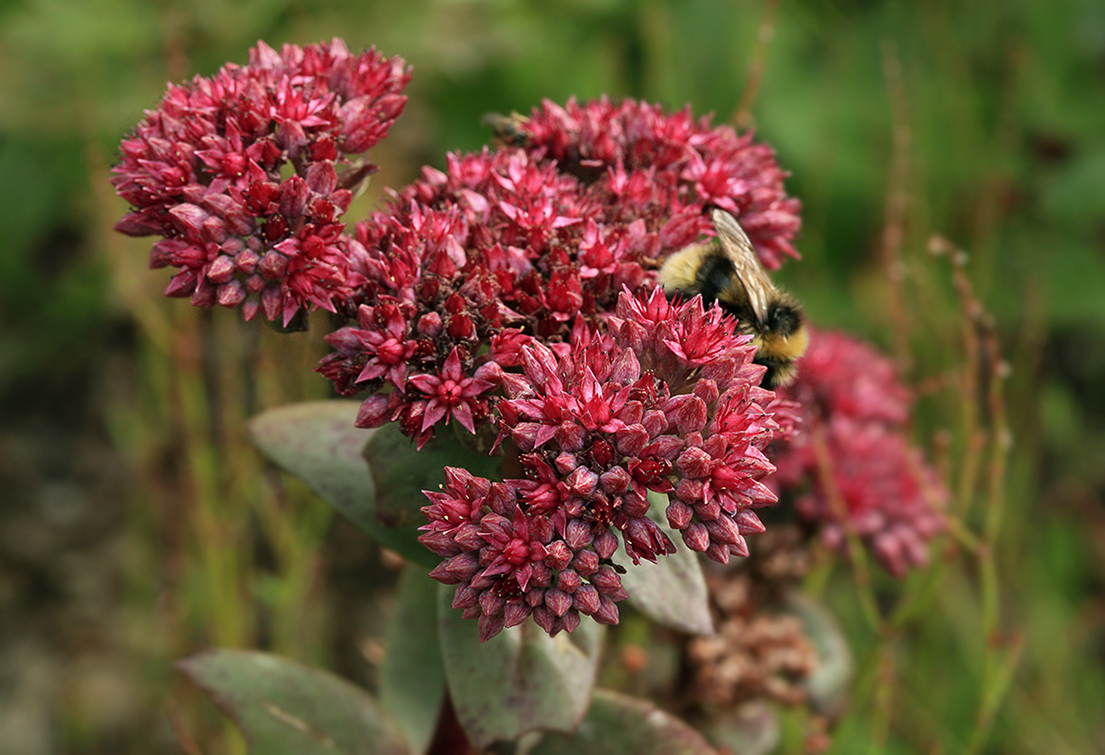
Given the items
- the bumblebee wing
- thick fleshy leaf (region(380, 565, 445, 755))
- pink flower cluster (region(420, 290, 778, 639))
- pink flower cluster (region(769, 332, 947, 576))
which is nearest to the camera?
pink flower cluster (region(420, 290, 778, 639))

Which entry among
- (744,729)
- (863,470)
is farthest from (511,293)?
(744,729)

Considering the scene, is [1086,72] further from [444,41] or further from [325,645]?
[325,645]

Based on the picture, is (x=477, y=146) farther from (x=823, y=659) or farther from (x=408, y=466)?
(x=408, y=466)

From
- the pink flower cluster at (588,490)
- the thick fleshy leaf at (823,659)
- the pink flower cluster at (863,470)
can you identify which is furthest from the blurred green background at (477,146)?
the pink flower cluster at (588,490)

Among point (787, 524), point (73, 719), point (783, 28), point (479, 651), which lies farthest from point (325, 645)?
point (783, 28)

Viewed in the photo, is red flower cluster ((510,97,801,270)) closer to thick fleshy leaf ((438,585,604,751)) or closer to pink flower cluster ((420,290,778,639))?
pink flower cluster ((420,290,778,639))

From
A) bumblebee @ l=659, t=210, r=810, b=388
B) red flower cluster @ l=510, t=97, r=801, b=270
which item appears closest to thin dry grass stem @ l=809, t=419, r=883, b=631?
bumblebee @ l=659, t=210, r=810, b=388

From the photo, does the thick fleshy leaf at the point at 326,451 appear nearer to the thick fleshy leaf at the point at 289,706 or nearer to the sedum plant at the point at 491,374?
the sedum plant at the point at 491,374
